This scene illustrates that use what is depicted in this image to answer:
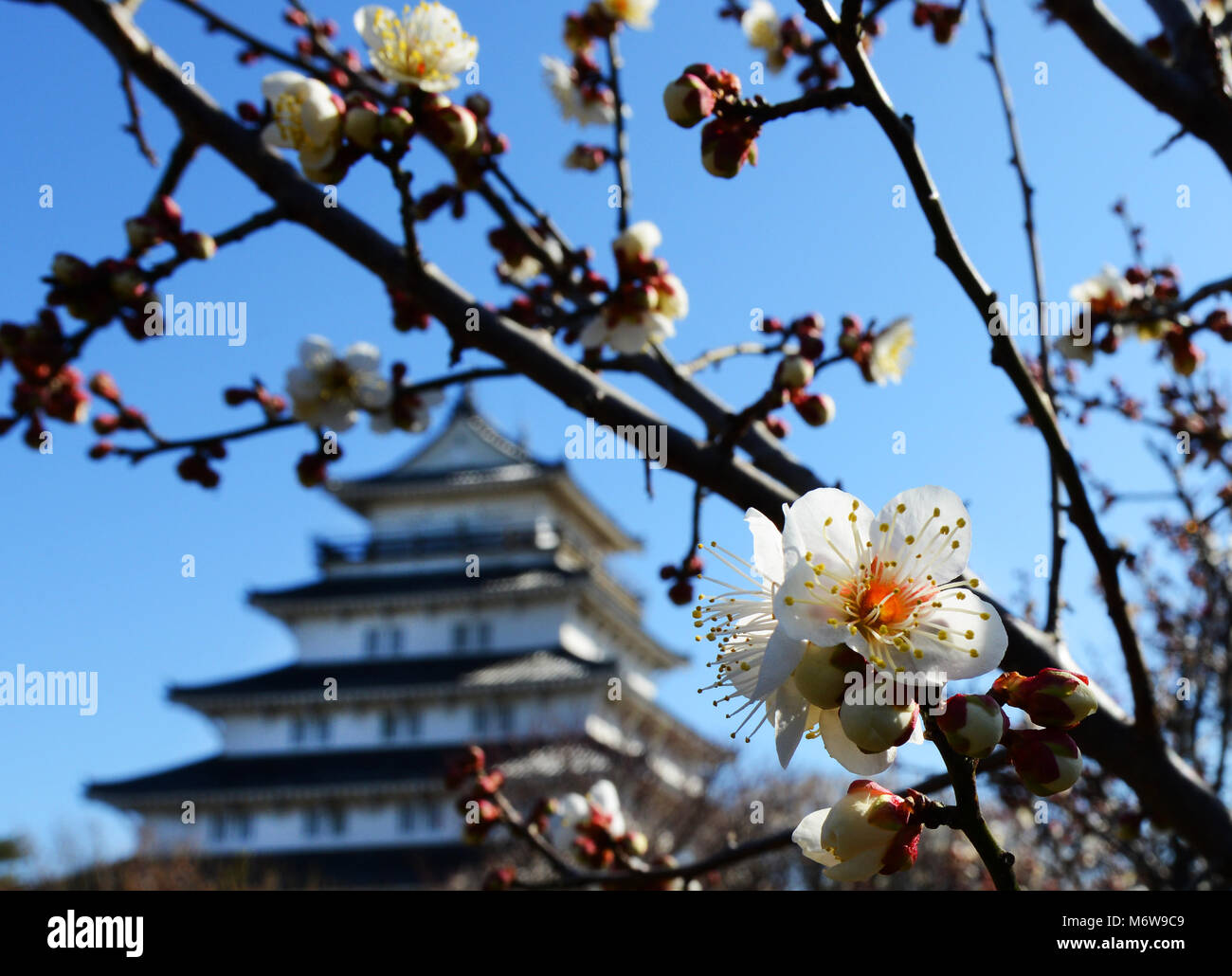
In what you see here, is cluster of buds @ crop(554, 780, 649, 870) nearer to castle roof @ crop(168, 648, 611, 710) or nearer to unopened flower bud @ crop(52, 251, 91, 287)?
unopened flower bud @ crop(52, 251, 91, 287)

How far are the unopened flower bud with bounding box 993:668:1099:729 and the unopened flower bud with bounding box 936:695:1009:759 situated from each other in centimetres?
8

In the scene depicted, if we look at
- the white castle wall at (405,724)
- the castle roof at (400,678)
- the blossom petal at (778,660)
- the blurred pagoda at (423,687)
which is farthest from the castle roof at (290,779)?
the blossom petal at (778,660)

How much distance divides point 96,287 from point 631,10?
158 cm

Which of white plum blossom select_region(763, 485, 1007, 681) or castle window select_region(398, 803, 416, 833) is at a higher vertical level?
white plum blossom select_region(763, 485, 1007, 681)

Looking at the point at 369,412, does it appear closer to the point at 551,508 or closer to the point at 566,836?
the point at 566,836

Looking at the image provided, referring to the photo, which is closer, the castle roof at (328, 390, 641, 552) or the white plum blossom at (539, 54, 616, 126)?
the white plum blossom at (539, 54, 616, 126)

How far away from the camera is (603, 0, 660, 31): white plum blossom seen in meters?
2.85

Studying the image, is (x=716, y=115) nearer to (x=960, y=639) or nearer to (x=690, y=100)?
(x=690, y=100)

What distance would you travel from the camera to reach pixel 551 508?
28.1m


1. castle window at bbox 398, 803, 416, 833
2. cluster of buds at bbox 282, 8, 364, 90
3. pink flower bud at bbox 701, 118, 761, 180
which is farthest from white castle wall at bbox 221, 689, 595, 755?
pink flower bud at bbox 701, 118, 761, 180

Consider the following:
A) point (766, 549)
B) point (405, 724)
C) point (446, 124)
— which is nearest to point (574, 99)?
point (446, 124)

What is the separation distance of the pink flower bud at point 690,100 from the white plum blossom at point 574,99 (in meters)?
1.86

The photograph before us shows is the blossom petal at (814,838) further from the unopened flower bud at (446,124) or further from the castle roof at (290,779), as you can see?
the castle roof at (290,779)
